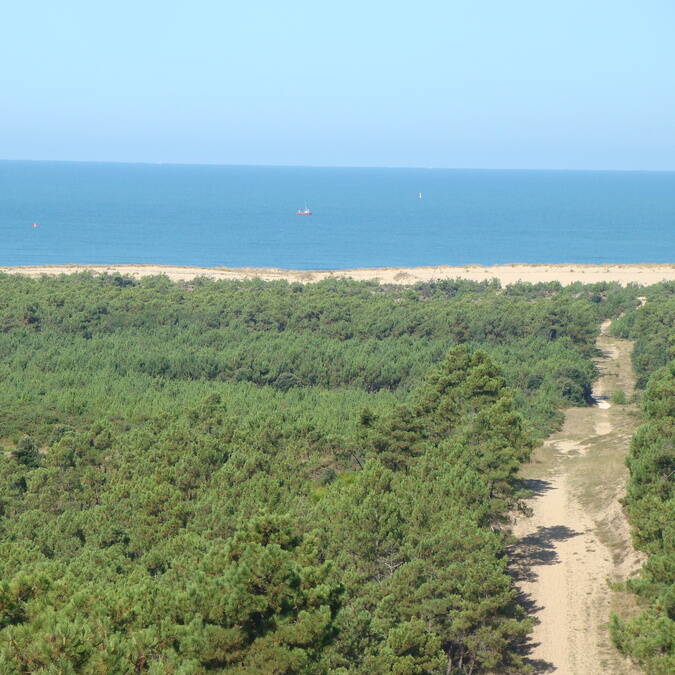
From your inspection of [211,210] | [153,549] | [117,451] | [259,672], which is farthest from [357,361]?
[211,210]

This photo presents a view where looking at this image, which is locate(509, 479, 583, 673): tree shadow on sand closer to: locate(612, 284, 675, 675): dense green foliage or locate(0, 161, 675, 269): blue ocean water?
locate(612, 284, 675, 675): dense green foliage

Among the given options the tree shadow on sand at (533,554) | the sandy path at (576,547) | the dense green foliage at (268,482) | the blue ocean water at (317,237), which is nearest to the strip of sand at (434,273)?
the blue ocean water at (317,237)

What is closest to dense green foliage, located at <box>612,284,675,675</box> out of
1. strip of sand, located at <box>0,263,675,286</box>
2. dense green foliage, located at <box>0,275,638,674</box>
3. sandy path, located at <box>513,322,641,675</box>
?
sandy path, located at <box>513,322,641,675</box>

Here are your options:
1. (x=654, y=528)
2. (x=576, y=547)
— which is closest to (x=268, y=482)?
(x=654, y=528)

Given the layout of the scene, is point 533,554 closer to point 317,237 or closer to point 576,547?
point 576,547

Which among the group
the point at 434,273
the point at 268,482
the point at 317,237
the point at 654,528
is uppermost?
the point at 317,237

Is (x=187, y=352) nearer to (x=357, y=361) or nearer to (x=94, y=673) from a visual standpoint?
(x=357, y=361)
